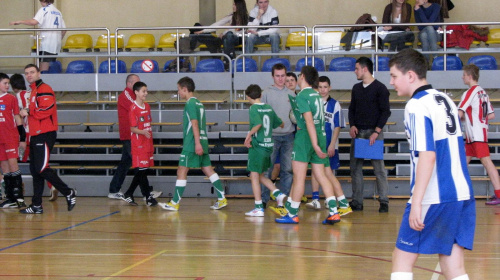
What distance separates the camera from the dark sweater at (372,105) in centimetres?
764

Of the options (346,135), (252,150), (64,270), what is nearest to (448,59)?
(346,135)

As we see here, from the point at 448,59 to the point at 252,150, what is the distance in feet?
16.2

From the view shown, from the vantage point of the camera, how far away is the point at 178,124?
10.4 m

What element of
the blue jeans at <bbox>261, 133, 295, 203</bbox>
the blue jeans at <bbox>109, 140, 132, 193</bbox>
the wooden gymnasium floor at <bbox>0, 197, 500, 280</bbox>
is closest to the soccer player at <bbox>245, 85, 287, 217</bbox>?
the wooden gymnasium floor at <bbox>0, 197, 500, 280</bbox>

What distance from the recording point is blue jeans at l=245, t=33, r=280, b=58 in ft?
36.7

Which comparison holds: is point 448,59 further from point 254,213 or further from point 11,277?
point 11,277

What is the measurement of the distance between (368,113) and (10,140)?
451cm

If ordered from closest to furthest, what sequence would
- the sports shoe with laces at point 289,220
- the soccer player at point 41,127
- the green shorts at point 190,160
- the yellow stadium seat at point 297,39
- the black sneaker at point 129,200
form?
1. the sports shoe with laces at point 289,220
2. the soccer player at point 41,127
3. the green shorts at point 190,160
4. the black sneaker at point 129,200
5. the yellow stadium seat at point 297,39

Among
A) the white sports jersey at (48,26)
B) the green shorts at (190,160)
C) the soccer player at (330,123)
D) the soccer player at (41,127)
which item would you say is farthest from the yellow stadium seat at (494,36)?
the white sports jersey at (48,26)

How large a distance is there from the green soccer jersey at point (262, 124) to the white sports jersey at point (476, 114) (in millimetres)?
2722

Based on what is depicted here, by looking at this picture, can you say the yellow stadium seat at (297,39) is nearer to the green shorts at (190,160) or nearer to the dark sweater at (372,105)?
the dark sweater at (372,105)

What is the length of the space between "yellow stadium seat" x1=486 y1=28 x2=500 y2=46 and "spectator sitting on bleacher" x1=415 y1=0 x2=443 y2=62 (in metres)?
0.90

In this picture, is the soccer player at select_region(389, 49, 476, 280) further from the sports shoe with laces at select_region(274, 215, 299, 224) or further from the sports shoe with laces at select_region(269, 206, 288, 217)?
the sports shoe with laces at select_region(269, 206, 288, 217)

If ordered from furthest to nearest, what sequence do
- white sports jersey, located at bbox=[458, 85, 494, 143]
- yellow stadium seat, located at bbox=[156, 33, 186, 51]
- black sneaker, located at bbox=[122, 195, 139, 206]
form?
yellow stadium seat, located at bbox=[156, 33, 186, 51]
black sneaker, located at bbox=[122, 195, 139, 206]
white sports jersey, located at bbox=[458, 85, 494, 143]
